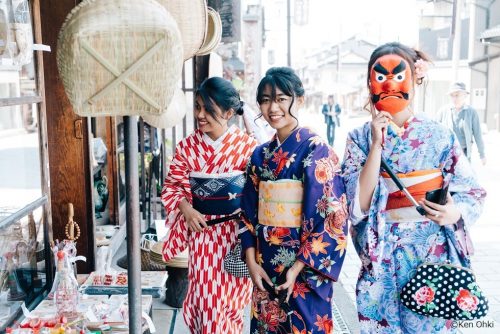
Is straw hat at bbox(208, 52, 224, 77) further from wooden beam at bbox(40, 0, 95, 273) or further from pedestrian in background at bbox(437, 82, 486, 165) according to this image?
pedestrian in background at bbox(437, 82, 486, 165)

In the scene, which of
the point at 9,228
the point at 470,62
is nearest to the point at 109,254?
the point at 9,228

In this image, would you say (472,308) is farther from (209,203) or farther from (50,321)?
(50,321)

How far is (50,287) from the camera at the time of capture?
3684 mm

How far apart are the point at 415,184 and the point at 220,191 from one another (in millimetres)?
1283

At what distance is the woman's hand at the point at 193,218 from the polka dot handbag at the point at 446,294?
4.50ft

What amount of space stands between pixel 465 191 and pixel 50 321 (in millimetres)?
2281

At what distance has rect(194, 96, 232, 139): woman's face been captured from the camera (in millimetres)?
3260

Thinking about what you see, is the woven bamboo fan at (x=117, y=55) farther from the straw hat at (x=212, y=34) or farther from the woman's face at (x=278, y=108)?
the straw hat at (x=212, y=34)

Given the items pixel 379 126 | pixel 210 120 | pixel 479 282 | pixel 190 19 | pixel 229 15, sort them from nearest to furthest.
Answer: pixel 190 19, pixel 379 126, pixel 210 120, pixel 479 282, pixel 229 15

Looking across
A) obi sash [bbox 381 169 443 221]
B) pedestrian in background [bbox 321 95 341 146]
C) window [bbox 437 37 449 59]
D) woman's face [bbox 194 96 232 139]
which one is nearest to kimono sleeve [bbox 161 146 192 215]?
woman's face [bbox 194 96 232 139]

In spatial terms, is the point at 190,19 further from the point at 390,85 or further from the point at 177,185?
the point at 177,185

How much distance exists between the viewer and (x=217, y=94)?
10.5 ft

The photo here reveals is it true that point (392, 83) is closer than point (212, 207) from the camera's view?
Yes

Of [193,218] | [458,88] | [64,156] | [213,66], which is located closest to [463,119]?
[458,88]
